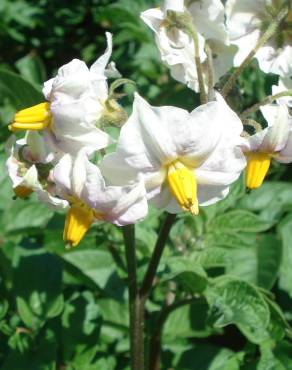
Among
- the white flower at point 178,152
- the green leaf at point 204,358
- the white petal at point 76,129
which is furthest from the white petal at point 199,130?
the green leaf at point 204,358

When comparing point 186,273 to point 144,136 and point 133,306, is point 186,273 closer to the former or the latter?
point 133,306

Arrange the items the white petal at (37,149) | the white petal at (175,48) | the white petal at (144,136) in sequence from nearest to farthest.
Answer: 1. the white petal at (144,136)
2. the white petal at (37,149)
3. the white petal at (175,48)

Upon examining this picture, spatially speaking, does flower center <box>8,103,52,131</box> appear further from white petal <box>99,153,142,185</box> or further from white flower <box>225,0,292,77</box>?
white flower <box>225,0,292,77</box>

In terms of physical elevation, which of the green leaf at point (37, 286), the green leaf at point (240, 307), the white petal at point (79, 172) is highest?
the white petal at point (79, 172)

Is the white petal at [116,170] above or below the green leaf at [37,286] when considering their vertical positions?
above

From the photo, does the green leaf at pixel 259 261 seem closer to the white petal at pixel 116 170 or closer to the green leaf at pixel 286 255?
the green leaf at pixel 286 255

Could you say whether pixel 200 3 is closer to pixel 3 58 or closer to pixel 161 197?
pixel 161 197
